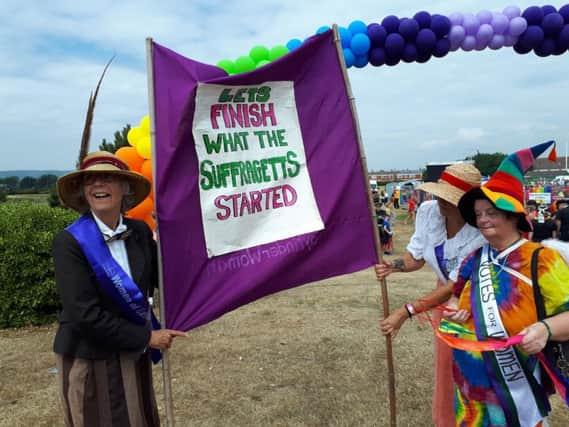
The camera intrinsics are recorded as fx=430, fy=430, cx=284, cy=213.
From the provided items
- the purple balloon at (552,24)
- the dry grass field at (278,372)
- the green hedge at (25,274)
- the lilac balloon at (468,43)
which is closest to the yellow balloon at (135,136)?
the green hedge at (25,274)

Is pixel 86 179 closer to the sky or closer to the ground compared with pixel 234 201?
closer to the sky

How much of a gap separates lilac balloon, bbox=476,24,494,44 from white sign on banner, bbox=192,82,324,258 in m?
5.02

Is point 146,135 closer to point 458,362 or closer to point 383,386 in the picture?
point 383,386

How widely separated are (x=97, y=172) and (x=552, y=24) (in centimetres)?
667

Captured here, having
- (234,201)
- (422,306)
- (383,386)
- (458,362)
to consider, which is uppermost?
(234,201)

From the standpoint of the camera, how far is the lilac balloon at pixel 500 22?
20.6 feet

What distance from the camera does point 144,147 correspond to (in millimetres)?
5789

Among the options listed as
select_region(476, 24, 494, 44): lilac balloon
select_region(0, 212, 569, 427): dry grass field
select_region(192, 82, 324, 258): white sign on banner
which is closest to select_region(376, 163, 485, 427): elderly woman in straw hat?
select_region(192, 82, 324, 258): white sign on banner

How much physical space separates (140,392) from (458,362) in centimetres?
168

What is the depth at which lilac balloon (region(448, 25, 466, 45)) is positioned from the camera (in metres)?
6.31

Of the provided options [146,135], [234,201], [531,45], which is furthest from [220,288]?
[531,45]

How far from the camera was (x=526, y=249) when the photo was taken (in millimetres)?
1977

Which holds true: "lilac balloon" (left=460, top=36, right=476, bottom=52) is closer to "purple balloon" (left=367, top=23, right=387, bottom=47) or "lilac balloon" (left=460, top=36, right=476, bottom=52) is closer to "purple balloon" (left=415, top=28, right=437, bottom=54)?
"purple balloon" (left=415, top=28, right=437, bottom=54)

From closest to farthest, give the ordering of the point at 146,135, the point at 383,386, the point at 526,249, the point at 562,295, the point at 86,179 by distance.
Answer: the point at 562,295 → the point at 526,249 → the point at 86,179 → the point at 383,386 → the point at 146,135
